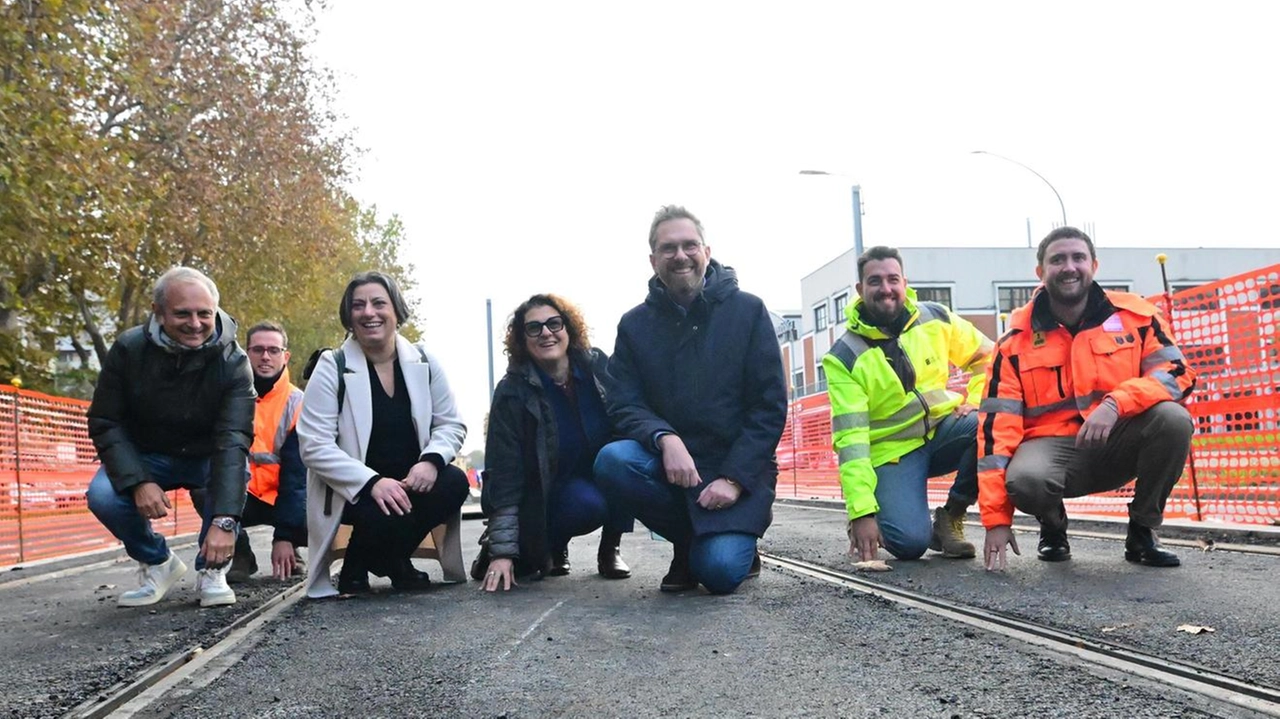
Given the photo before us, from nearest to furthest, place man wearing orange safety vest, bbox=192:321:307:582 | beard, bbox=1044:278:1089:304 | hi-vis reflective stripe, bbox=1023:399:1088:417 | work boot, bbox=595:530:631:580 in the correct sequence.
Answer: beard, bbox=1044:278:1089:304
hi-vis reflective stripe, bbox=1023:399:1088:417
work boot, bbox=595:530:631:580
man wearing orange safety vest, bbox=192:321:307:582

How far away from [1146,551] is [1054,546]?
515mm

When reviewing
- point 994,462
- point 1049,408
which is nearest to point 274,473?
point 994,462

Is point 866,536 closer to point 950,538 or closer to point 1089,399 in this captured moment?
point 950,538

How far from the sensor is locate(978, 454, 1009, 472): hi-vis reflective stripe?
546 cm

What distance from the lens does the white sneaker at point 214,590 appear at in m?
5.30

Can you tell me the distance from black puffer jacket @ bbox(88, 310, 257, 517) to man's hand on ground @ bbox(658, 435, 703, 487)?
1.95 metres

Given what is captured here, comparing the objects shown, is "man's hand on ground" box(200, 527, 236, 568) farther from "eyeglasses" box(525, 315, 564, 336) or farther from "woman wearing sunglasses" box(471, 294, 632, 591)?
"eyeglasses" box(525, 315, 564, 336)

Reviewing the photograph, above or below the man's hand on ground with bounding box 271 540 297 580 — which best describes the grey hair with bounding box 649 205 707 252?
above

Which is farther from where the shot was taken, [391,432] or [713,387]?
[391,432]

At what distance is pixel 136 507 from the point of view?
5270 mm

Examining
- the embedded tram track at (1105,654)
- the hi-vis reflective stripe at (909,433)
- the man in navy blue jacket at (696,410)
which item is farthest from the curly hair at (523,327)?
the embedded tram track at (1105,654)

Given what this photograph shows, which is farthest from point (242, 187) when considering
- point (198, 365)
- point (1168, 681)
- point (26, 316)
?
point (1168, 681)

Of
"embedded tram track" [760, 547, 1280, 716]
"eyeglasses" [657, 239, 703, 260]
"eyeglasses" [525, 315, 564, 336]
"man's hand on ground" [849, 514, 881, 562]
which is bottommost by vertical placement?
"embedded tram track" [760, 547, 1280, 716]

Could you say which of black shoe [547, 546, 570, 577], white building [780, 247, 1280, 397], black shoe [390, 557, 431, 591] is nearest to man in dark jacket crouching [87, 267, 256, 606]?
black shoe [390, 557, 431, 591]
